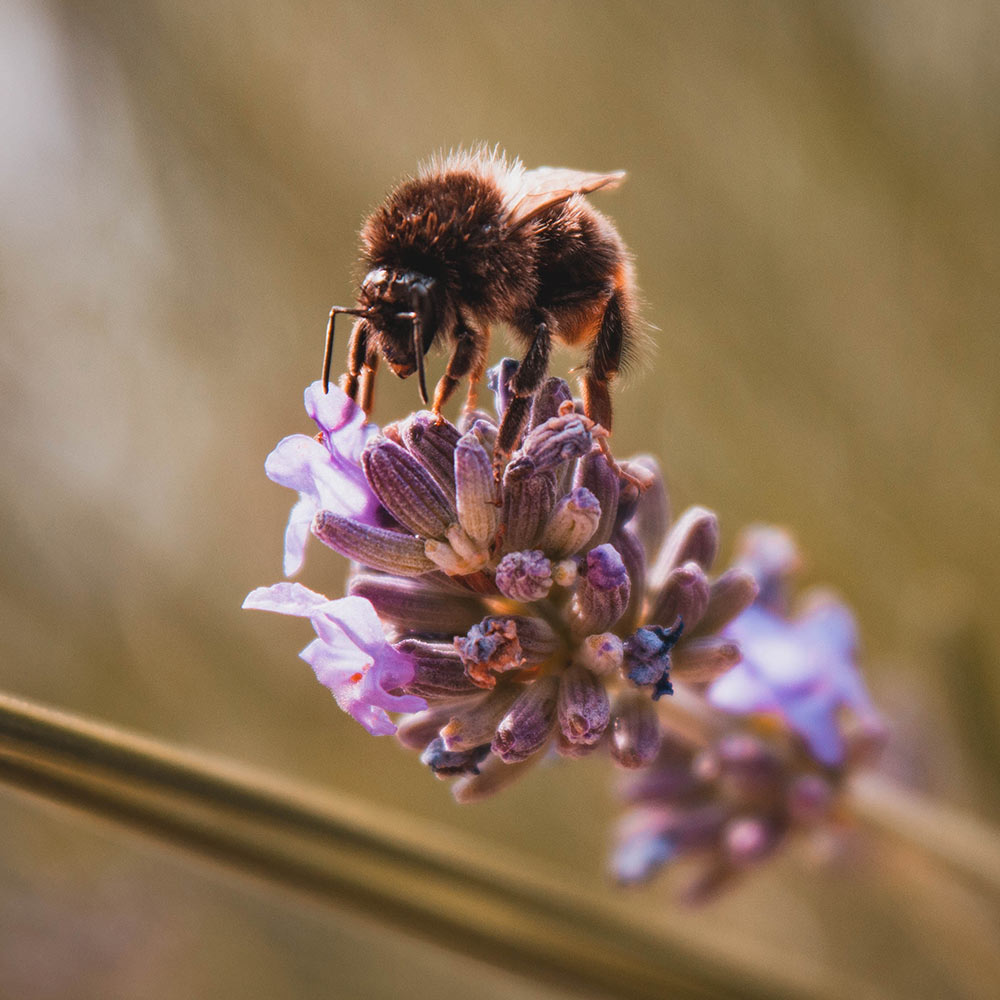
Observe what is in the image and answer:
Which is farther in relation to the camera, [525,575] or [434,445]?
[434,445]

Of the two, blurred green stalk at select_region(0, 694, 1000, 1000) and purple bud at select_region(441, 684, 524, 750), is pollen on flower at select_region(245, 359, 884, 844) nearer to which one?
purple bud at select_region(441, 684, 524, 750)

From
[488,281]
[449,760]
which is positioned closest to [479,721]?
[449,760]

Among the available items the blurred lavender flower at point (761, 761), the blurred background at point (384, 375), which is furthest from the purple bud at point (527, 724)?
the blurred background at point (384, 375)

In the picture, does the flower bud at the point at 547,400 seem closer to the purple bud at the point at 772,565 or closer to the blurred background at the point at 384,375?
the purple bud at the point at 772,565

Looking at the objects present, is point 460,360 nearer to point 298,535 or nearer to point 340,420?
point 340,420

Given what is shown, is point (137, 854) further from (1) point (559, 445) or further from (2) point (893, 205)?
(2) point (893, 205)

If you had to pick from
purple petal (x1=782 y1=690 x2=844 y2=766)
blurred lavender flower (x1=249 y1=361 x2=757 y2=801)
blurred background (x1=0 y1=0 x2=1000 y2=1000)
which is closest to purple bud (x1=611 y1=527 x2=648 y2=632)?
blurred lavender flower (x1=249 y1=361 x2=757 y2=801)

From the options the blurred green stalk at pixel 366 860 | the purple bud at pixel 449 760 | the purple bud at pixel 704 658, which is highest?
the purple bud at pixel 704 658
